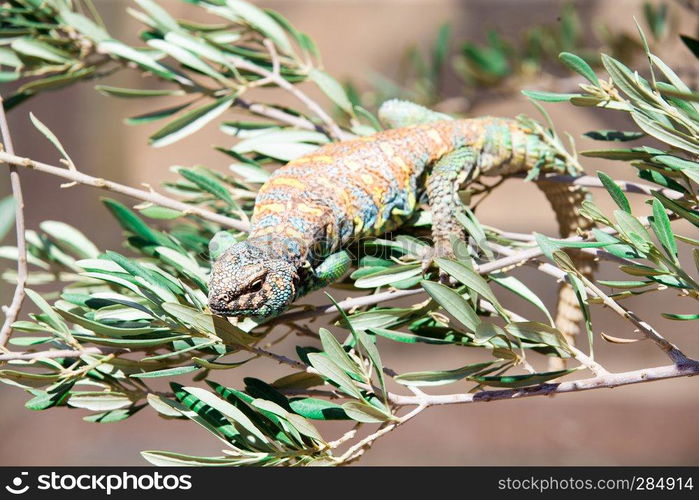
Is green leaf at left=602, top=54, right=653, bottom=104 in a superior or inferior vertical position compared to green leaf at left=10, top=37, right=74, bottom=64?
inferior

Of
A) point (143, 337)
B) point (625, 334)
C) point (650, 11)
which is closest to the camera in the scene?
point (143, 337)

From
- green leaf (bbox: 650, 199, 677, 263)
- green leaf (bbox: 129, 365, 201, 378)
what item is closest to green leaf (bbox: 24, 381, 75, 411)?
green leaf (bbox: 129, 365, 201, 378)

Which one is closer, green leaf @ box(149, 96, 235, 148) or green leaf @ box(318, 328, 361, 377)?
green leaf @ box(318, 328, 361, 377)

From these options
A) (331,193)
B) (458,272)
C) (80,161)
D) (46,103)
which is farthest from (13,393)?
(458,272)

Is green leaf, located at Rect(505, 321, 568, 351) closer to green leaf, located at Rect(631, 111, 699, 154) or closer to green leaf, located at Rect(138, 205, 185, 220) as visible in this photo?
green leaf, located at Rect(631, 111, 699, 154)

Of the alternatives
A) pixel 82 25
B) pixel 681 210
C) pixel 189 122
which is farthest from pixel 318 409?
pixel 82 25

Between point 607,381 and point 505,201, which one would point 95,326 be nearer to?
point 607,381

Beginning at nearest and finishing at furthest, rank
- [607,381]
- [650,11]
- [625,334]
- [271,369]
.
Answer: [607,381]
[650,11]
[625,334]
[271,369]

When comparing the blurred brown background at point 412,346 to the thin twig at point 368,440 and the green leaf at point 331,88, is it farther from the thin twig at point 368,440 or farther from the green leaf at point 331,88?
the thin twig at point 368,440
